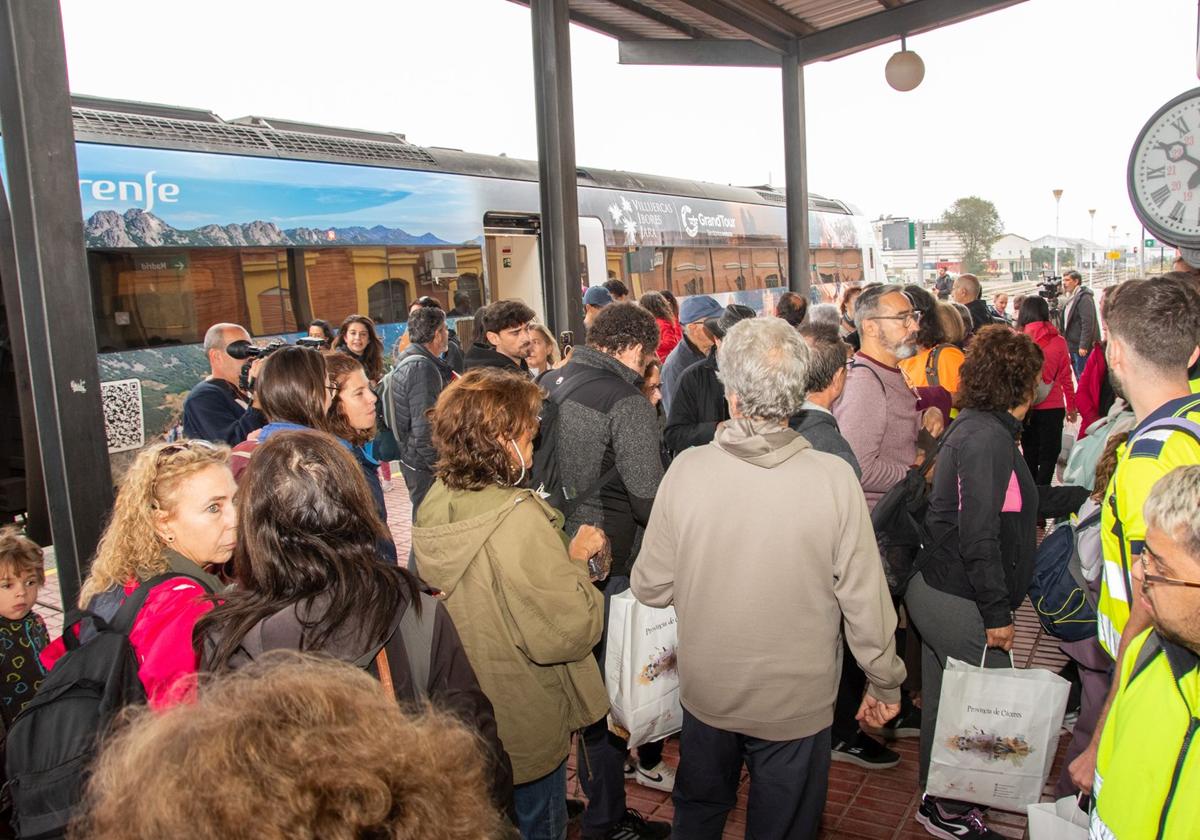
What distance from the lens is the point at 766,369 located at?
249 centimetres

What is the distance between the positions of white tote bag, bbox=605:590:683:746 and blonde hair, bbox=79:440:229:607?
4.63 ft

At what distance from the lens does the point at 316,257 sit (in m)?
9.85

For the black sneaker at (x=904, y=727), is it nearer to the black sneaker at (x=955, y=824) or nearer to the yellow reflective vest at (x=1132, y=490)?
the black sneaker at (x=955, y=824)

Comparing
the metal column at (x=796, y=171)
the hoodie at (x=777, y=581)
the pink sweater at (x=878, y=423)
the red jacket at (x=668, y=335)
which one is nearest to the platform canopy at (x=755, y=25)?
the metal column at (x=796, y=171)

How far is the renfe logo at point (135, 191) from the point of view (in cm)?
794

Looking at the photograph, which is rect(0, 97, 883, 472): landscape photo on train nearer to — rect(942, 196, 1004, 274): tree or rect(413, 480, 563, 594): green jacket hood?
rect(413, 480, 563, 594): green jacket hood

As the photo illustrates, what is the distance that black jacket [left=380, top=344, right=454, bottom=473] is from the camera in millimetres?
5215

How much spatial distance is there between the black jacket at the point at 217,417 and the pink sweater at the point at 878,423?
2.69 meters

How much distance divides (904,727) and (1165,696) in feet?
9.09

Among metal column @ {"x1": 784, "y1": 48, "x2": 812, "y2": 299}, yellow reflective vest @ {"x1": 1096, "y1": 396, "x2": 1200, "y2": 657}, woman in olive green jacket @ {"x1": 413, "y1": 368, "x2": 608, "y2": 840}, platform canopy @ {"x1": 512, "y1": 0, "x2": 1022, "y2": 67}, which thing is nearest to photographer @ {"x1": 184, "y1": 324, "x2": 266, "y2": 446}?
woman in olive green jacket @ {"x1": 413, "y1": 368, "x2": 608, "y2": 840}

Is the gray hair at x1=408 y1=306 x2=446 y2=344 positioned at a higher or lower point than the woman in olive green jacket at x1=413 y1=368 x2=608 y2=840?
higher

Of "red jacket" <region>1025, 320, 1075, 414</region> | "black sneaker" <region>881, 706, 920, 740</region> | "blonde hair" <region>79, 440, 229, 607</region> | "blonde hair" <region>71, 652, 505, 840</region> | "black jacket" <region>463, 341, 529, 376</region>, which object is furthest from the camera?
"red jacket" <region>1025, 320, 1075, 414</region>

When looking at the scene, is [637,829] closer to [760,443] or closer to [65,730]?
[760,443]

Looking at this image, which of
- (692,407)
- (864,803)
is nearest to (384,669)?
(864,803)
